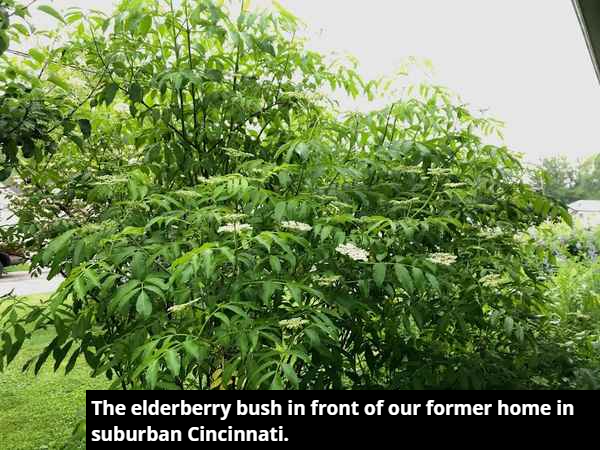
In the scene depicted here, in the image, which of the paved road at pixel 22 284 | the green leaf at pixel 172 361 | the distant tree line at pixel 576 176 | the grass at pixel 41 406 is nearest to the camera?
the green leaf at pixel 172 361

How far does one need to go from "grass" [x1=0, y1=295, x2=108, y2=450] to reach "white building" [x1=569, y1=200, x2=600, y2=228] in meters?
3.32

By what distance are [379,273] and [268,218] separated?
0.34 meters

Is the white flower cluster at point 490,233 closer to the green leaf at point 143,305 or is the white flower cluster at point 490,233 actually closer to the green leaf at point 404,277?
the green leaf at point 404,277

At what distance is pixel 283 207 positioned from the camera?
131 centimetres

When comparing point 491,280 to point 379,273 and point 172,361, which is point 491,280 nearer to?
point 379,273

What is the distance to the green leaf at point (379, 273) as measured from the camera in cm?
124

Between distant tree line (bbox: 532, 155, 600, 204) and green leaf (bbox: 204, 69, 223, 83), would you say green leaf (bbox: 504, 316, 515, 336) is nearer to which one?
green leaf (bbox: 204, 69, 223, 83)

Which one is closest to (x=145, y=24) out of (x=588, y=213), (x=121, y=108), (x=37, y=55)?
(x=37, y=55)

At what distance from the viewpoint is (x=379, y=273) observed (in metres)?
1.25

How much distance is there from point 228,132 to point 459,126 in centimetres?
75

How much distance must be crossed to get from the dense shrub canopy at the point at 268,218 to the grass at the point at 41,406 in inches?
48.1

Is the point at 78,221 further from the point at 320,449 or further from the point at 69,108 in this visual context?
the point at 320,449

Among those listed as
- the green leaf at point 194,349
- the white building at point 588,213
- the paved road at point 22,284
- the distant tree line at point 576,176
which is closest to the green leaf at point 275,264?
the green leaf at point 194,349
